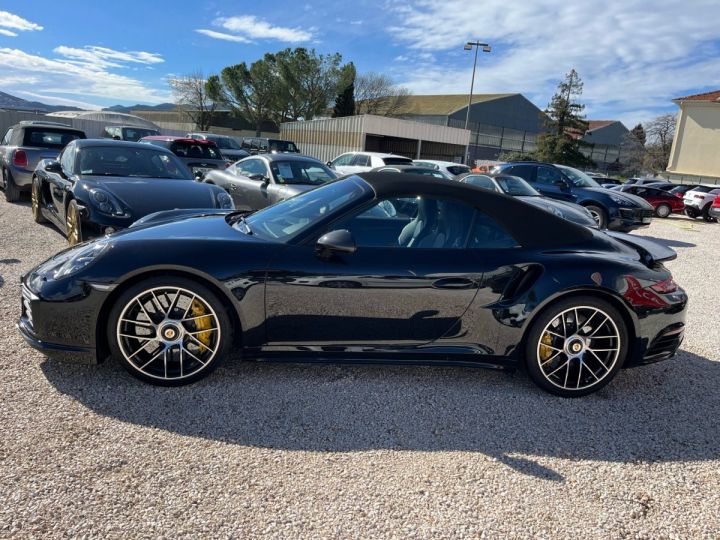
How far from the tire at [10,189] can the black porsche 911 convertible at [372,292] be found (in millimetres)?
7996

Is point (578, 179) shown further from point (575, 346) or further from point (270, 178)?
point (575, 346)

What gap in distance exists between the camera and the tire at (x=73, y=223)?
17.9 feet

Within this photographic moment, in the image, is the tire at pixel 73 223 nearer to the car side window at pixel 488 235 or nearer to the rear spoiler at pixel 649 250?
the car side window at pixel 488 235

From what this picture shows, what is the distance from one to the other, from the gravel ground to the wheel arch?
26 cm

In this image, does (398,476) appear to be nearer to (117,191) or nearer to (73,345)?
(73,345)

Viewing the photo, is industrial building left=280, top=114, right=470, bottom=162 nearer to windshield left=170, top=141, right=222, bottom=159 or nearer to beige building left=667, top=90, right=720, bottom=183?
beige building left=667, top=90, right=720, bottom=183

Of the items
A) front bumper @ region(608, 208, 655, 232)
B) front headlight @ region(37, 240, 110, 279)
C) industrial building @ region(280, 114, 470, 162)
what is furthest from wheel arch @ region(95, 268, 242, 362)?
industrial building @ region(280, 114, 470, 162)

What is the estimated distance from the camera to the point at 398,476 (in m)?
2.44

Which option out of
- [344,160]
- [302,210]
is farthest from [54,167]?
[344,160]

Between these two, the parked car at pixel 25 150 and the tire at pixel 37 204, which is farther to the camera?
the parked car at pixel 25 150

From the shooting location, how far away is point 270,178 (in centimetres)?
860

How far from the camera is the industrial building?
1385 inches

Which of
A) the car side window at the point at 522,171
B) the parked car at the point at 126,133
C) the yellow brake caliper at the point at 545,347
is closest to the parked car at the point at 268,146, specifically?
the parked car at the point at 126,133

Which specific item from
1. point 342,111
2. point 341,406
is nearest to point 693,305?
point 341,406
